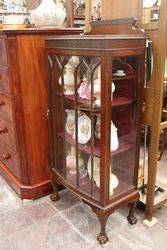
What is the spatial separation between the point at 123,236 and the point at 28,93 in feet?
3.45

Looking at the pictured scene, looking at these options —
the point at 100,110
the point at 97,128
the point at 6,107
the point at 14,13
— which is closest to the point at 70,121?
the point at 97,128

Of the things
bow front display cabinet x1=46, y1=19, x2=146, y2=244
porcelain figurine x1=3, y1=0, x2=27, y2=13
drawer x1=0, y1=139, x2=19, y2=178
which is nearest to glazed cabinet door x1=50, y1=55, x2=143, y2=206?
bow front display cabinet x1=46, y1=19, x2=146, y2=244

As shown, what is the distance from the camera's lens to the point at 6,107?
1.81 meters

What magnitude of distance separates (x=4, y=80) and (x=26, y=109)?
25 centimetres

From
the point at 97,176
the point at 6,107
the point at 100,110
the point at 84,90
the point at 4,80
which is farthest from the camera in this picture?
the point at 6,107

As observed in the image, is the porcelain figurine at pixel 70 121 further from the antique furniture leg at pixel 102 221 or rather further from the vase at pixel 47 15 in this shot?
the vase at pixel 47 15

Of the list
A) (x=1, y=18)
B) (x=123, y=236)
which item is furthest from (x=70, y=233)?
(x=1, y=18)

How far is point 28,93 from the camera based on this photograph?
165 cm

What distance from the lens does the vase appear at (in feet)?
5.30

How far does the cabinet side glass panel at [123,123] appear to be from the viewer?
51.7 inches

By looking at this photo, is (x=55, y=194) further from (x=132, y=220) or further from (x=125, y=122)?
(x=125, y=122)

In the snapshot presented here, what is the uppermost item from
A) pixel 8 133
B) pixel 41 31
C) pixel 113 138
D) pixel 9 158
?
pixel 41 31

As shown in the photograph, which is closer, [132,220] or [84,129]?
[84,129]

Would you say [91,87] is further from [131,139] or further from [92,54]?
[131,139]
